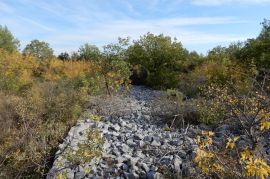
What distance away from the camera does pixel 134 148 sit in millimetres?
6742

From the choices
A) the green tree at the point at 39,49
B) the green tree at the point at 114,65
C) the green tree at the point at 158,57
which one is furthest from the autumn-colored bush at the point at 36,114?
the green tree at the point at 39,49

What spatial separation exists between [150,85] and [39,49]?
10.5 m

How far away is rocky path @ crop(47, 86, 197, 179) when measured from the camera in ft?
18.6

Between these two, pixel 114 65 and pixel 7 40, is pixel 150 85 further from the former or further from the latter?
pixel 7 40

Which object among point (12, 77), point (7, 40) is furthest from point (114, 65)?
point (7, 40)

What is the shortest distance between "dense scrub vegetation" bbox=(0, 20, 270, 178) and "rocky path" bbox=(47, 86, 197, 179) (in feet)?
1.34

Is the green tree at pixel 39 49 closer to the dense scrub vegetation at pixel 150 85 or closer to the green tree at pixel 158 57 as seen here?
the dense scrub vegetation at pixel 150 85

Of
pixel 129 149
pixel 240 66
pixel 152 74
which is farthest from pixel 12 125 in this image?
pixel 152 74

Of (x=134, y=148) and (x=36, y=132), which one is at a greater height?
(x=36, y=132)

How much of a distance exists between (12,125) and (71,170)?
10.1 ft

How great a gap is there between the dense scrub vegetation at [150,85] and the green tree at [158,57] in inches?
1.7

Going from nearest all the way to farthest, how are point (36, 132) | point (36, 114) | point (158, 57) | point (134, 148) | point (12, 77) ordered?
point (134, 148) → point (36, 132) → point (36, 114) → point (12, 77) → point (158, 57)

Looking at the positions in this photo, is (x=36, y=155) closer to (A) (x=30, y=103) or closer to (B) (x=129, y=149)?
(B) (x=129, y=149)

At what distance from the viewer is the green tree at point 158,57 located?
16609mm
